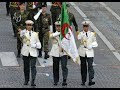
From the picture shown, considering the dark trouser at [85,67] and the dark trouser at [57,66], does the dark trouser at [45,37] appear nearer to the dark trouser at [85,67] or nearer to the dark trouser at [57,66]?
the dark trouser at [57,66]

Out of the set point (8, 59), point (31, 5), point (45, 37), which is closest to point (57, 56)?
point (45, 37)

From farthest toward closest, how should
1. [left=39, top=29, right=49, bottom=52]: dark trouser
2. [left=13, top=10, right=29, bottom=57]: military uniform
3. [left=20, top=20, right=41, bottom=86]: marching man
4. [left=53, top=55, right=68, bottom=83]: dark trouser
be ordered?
[left=39, top=29, right=49, bottom=52]: dark trouser → [left=13, top=10, right=29, bottom=57]: military uniform → [left=53, top=55, right=68, bottom=83]: dark trouser → [left=20, top=20, right=41, bottom=86]: marching man

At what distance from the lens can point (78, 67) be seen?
56.3ft

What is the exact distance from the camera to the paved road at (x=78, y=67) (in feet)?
51.1

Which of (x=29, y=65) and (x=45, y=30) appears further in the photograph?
→ (x=45, y=30)

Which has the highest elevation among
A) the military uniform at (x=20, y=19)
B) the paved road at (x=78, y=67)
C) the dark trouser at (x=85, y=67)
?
the military uniform at (x=20, y=19)

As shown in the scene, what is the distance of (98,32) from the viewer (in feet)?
70.7

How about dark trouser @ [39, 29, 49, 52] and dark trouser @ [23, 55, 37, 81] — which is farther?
dark trouser @ [39, 29, 49, 52]

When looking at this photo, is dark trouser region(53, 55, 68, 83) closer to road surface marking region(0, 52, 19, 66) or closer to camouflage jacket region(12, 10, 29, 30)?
road surface marking region(0, 52, 19, 66)

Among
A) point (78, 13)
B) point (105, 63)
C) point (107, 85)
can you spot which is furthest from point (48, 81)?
point (78, 13)

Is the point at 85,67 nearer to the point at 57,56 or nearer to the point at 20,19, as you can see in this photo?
the point at 57,56

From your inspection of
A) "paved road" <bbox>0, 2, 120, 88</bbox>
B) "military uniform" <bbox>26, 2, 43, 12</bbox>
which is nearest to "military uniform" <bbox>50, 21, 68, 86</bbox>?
"paved road" <bbox>0, 2, 120, 88</bbox>

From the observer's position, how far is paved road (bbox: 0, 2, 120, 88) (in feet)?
51.1

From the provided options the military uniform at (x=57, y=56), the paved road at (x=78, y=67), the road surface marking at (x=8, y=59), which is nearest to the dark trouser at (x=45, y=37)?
the paved road at (x=78, y=67)
